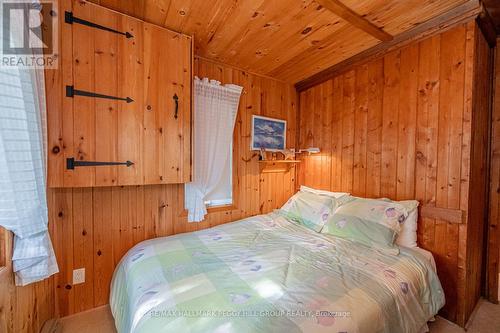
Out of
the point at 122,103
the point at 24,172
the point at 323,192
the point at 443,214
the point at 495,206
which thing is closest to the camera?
the point at 24,172

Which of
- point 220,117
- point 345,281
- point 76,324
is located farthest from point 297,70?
point 76,324

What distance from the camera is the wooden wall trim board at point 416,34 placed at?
1.61 m

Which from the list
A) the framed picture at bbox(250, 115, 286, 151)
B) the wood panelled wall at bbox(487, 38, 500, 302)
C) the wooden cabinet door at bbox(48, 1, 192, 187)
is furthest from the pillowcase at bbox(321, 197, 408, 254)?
the wooden cabinet door at bbox(48, 1, 192, 187)

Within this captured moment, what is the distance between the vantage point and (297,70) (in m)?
2.64

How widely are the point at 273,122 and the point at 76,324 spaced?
2.69m

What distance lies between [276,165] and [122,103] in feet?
6.21

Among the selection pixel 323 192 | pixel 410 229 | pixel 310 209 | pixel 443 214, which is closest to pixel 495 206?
pixel 443 214

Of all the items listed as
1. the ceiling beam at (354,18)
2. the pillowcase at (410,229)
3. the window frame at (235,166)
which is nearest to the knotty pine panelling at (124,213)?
the window frame at (235,166)

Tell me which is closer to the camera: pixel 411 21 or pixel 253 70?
pixel 411 21

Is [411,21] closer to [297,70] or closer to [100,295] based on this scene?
[297,70]

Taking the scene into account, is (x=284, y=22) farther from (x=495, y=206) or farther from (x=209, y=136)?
(x=495, y=206)

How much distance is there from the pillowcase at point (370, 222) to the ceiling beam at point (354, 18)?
1.48 metres

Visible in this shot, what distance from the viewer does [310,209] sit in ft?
7.72

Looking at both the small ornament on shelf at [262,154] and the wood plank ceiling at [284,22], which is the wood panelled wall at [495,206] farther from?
the small ornament on shelf at [262,154]
